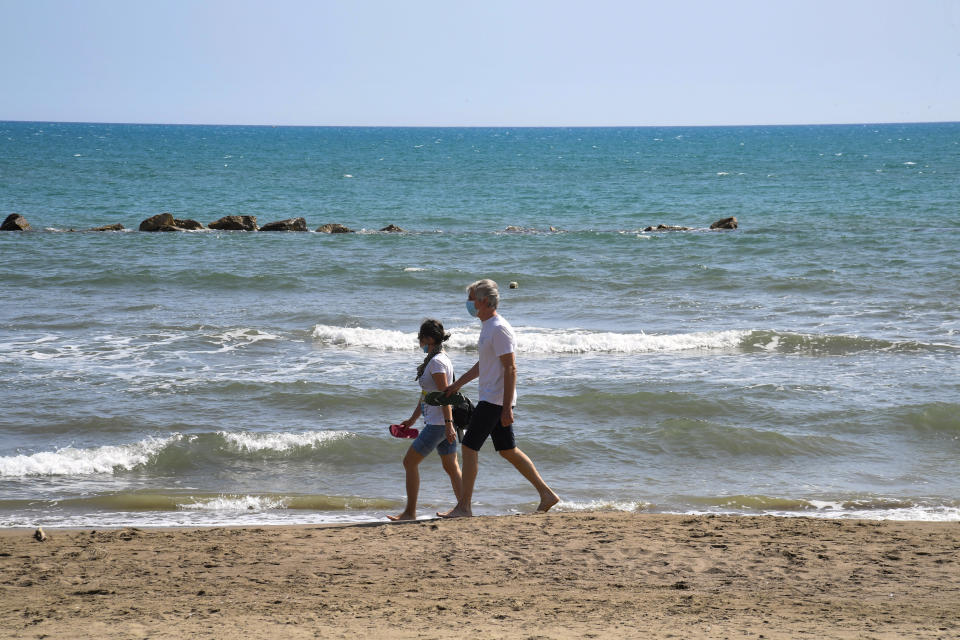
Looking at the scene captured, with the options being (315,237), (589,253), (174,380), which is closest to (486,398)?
(174,380)

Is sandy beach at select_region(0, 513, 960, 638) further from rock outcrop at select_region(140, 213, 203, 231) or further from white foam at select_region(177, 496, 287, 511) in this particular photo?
rock outcrop at select_region(140, 213, 203, 231)

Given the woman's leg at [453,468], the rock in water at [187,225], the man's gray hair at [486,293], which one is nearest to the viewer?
the man's gray hair at [486,293]

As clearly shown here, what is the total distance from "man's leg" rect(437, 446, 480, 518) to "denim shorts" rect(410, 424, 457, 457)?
13cm

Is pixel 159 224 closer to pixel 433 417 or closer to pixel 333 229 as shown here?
pixel 333 229

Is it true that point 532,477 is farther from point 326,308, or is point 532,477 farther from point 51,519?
point 326,308

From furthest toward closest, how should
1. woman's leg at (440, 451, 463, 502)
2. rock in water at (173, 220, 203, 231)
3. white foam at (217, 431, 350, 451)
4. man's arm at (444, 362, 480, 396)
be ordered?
1. rock in water at (173, 220, 203, 231)
2. white foam at (217, 431, 350, 451)
3. woman's leg at (440, 451, 463, 502)
4. man's arm at (444, 362, 480, 396)

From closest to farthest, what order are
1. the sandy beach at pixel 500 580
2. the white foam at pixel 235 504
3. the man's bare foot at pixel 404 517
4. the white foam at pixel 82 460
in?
the sandy beach at pixel 500 580 < the man's bare foot at pixel 404 517 < the white foam at pixel 235 504 < the white foam at pixel 82 460

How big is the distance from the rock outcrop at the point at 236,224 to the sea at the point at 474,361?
978 millimetres

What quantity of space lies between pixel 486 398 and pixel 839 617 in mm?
2571

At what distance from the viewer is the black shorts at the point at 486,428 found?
21.2ft

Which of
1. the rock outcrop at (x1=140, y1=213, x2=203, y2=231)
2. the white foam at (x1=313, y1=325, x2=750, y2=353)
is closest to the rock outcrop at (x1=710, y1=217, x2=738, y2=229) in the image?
the rock outcrop at (x1=140, y1=213, x2=203, y2=231)

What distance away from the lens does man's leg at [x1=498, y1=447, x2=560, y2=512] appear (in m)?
6.70

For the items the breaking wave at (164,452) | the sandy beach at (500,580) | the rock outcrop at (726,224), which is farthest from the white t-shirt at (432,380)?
the rock outcrop at (726,224)

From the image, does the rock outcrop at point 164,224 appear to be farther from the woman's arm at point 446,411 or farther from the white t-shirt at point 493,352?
the white t-shirt at point 493,352
